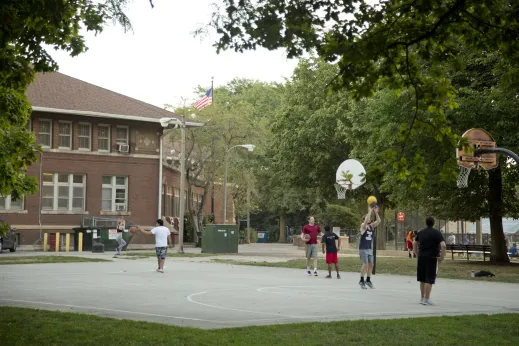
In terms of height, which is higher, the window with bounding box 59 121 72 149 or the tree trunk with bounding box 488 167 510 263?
the window with bounding box 59 121 72 149

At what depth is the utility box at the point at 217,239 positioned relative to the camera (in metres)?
47.3

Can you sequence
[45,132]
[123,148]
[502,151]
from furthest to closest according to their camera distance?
[123,148]
[45,132]
[502,151]

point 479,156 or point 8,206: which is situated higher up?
point 479,156

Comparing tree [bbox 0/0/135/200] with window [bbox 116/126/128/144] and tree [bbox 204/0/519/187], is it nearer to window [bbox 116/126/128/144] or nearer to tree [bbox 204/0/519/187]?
tree [bbox 204/0/519/187]

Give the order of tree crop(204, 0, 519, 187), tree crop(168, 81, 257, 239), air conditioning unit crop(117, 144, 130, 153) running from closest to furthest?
tree crop(204, 0, 519, 187) → air conditioning unit crop(117, 144, 130, 153) → tree crop(168, 81, 257, 239)

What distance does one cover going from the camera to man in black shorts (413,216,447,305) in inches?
646

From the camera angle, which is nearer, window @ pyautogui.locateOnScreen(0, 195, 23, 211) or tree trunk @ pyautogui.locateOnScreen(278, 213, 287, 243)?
window @ pyautogui.locateOnScreen(0, 195, 23, 211)

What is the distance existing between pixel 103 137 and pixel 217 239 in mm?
12850

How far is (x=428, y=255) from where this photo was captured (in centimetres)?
1670

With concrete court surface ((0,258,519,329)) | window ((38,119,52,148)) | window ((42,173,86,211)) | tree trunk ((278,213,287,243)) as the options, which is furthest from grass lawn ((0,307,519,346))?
tree trunk ((278,213,287,243))

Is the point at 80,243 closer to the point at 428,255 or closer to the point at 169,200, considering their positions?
the point at 169,200

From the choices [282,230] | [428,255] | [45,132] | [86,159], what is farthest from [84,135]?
[428,255]

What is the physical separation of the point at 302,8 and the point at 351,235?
7030 cm

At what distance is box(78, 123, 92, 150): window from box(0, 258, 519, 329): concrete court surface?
28344 millimetres
